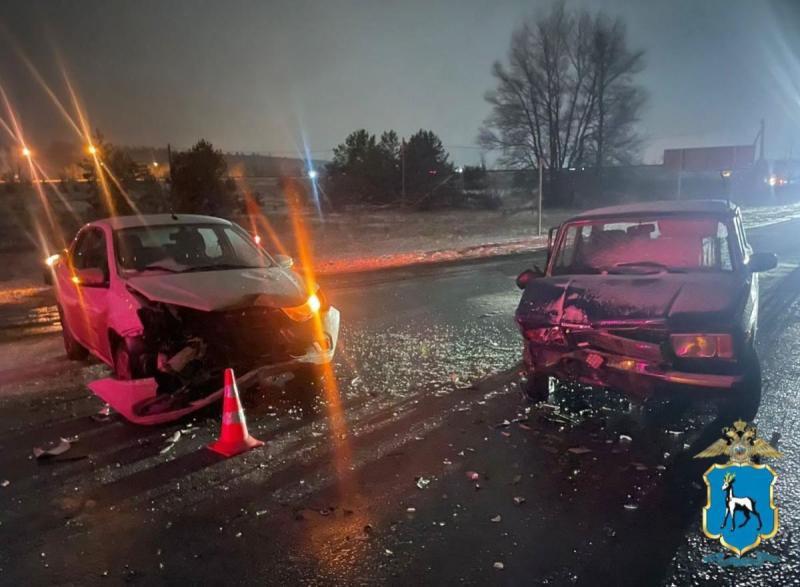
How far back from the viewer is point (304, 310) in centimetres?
563

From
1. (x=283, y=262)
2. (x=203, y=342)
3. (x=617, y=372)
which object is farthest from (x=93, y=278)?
(x=617, y=372)

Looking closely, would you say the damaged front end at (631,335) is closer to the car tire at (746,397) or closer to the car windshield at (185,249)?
the car tire at (746,397)

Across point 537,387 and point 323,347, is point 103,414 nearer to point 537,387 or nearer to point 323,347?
point 323,347

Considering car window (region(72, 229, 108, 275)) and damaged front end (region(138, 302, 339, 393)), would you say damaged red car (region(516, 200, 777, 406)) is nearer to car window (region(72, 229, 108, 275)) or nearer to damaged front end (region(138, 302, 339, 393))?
damaged front end (region(138, 302, 339, 393))

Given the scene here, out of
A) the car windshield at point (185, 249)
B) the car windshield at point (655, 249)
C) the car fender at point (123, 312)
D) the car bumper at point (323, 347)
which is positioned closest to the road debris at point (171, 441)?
the car fender at point (123, 312)

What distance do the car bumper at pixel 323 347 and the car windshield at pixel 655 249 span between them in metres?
2.19

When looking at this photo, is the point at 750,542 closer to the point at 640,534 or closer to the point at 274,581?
the point at 640,534

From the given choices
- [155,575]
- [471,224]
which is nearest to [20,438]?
[155,575]

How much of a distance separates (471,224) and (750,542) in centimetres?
2755

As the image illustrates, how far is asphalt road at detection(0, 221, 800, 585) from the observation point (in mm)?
3027

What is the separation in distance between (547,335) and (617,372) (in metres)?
0.59

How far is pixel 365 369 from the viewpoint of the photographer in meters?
6.53

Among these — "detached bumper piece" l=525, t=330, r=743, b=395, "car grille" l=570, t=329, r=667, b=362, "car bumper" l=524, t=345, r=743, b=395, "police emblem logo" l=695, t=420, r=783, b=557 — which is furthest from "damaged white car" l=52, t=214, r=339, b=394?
"police emblem logo" l=695, t=420, r=783, b=557

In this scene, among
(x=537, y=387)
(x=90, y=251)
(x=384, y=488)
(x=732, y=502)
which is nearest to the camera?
(x=732, y=502)
